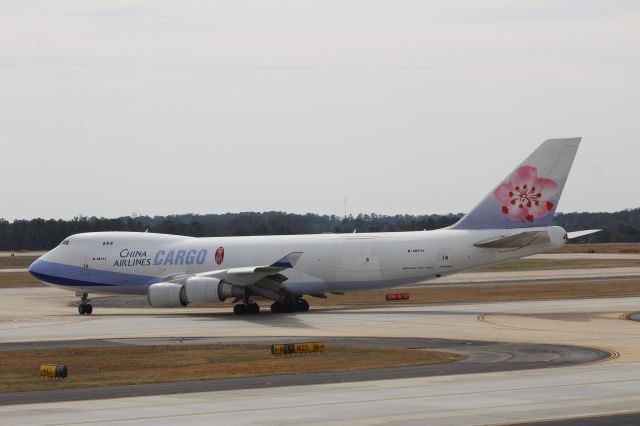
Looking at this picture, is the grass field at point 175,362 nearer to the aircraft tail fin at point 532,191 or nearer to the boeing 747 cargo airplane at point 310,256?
the boeing 747 cargo airplane at point 310,256

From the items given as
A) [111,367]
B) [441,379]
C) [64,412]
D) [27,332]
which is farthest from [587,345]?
[27,332]

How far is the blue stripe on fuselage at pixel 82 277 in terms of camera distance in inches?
2329

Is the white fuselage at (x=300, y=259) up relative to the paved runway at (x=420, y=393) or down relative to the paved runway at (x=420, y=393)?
up

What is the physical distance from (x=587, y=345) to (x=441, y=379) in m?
9.45

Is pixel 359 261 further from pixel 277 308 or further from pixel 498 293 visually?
pixel 498 293

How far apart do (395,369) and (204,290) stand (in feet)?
83.3

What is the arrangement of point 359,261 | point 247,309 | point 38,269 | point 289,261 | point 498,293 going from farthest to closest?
1. point 498,293
2. point 38,269
3. point 247,309
4. point 359,261
5. point 289,261

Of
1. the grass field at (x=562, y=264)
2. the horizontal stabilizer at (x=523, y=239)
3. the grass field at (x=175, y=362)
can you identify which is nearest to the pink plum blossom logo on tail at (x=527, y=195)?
the horizontal stabilizer at (x=523, y=239)

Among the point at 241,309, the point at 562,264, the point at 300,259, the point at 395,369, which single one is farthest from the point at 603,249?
the point at 395,369

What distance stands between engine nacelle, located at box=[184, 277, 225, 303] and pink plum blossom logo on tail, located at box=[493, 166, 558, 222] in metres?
14.1

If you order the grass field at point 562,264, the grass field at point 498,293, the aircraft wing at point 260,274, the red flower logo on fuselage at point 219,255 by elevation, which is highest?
the red flower logo on fuselage at point 219,255

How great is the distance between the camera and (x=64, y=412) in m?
23.2

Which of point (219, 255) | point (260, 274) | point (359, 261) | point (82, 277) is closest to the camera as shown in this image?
point (260, 274)

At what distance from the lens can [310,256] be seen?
5634cm
